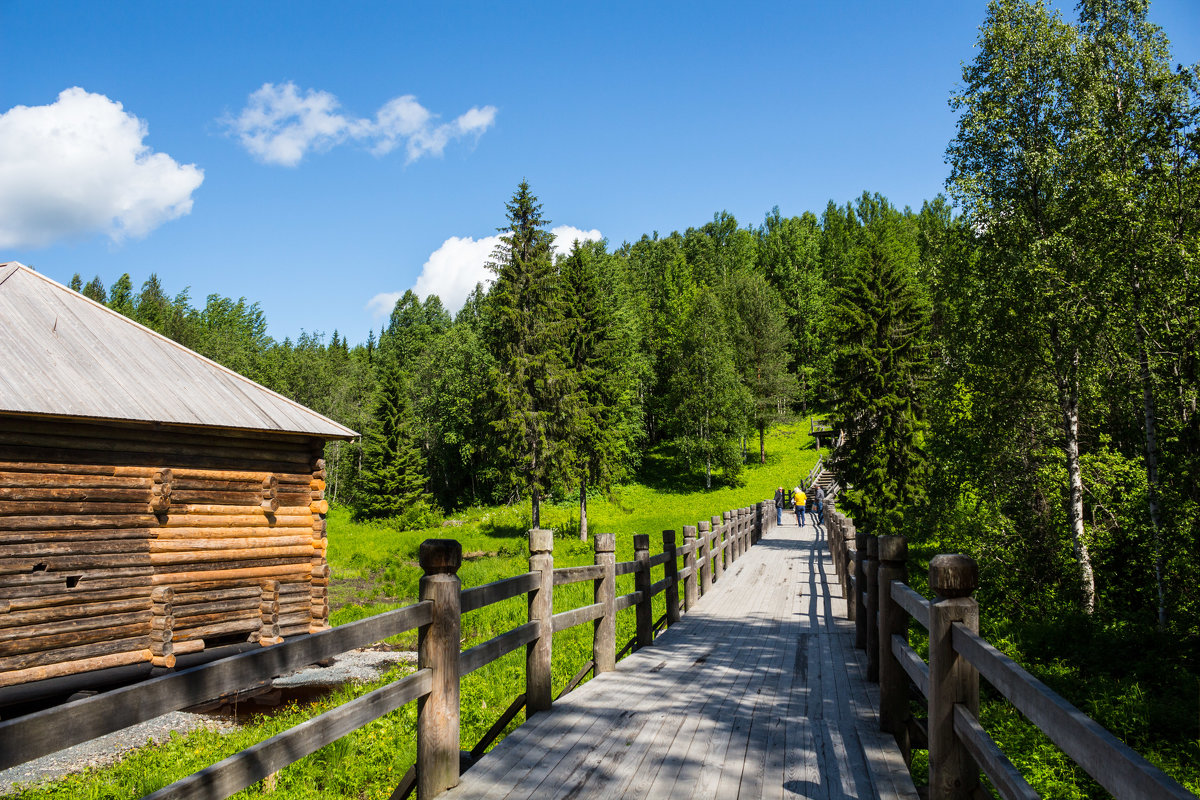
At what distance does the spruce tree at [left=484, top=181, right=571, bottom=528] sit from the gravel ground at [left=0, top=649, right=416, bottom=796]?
1794cm

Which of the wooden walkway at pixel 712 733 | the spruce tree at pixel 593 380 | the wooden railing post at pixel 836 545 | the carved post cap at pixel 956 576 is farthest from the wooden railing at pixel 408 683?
the spruce tree at pixel 593 380

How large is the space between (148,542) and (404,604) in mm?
10678

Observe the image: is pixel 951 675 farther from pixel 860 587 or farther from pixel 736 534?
pixel 736 534

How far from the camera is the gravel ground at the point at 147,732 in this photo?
8.65 m

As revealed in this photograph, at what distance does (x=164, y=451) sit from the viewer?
12.1m

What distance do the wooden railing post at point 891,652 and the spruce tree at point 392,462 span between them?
126 ft

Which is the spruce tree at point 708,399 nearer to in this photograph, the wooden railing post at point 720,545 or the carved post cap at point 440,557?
the wooden railing post at point 720,545

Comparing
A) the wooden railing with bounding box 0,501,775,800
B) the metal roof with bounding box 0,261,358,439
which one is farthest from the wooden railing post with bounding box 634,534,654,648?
the metal roof with bounding box 0,261,358,439

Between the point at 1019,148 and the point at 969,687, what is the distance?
56.0 feet

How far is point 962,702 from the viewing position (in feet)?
10.9

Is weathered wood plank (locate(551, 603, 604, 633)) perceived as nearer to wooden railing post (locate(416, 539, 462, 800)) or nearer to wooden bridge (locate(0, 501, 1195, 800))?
wooden bridge (locate(0, 501, 1195, 800))

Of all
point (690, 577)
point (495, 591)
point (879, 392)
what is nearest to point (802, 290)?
point (879, 392)

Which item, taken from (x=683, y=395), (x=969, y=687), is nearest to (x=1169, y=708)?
(x=969, y=687)

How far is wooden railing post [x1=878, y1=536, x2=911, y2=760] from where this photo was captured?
4809mm
